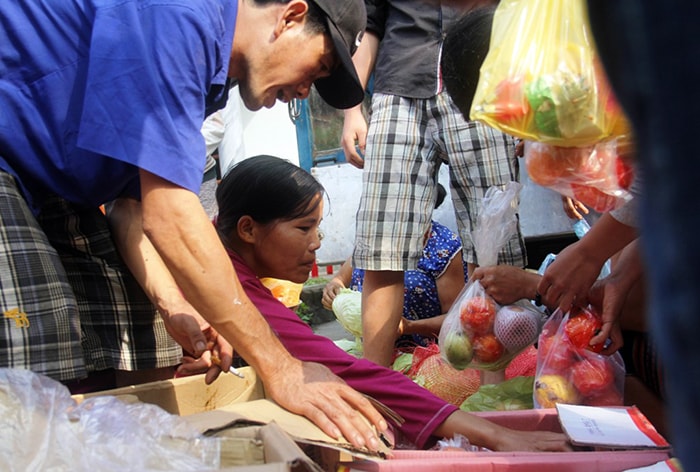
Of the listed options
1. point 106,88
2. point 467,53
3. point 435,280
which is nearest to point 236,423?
point 106,88

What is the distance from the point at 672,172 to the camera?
310 millimetres

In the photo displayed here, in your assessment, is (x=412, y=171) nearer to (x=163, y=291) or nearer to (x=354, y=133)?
(x=354, y=133)

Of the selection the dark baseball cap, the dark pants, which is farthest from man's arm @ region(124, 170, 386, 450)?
the dark pants

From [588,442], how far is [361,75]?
5.80 feet

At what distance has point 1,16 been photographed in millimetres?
1453

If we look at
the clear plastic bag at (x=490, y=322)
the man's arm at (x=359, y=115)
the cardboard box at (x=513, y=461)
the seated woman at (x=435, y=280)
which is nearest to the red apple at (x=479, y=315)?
the clear plastic bag at (x=490, y=322)

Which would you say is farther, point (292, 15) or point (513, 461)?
point (292, 15)

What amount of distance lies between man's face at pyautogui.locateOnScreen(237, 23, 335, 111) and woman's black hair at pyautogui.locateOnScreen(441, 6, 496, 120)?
0.38 metres

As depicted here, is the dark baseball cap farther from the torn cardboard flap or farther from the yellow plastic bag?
the torn cardboard flap

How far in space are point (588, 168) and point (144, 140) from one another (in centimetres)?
92

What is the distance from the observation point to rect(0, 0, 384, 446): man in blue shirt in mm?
1341

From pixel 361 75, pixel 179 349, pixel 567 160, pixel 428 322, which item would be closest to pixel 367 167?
pixel 361 75

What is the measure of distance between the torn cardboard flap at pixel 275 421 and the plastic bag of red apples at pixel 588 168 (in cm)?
71

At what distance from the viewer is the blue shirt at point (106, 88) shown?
4.37 ft
